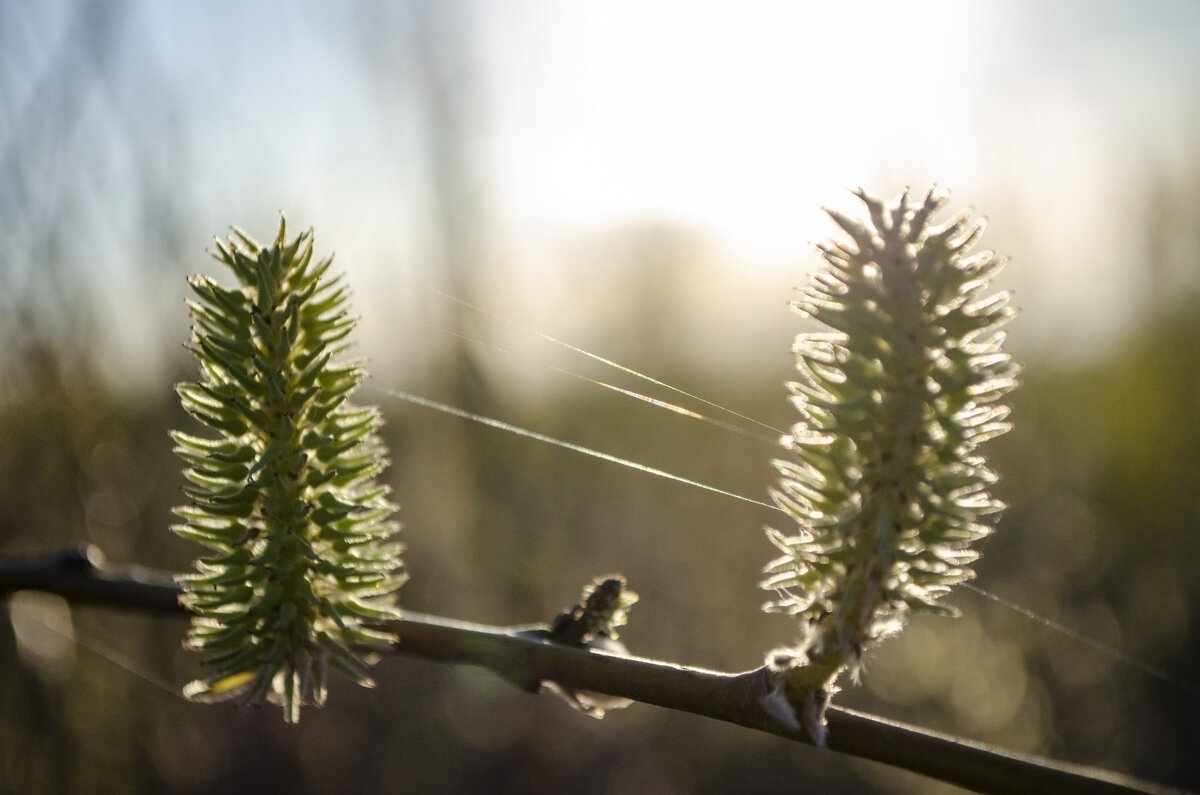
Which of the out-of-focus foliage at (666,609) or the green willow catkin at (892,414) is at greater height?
the green willow catkin at (892,414)

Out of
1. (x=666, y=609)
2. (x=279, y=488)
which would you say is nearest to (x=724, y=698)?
(x=279, y=488)

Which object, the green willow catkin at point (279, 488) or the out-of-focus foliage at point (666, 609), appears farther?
the out-of-focus foliage at point (666, 609)

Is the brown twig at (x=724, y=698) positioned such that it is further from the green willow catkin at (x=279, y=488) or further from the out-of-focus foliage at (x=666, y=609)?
the out-of-focus foliage at (x=666, y=609)

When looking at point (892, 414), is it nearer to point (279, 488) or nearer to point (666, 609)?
point (279, 488)

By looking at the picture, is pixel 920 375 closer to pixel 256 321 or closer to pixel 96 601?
pixel 256 321

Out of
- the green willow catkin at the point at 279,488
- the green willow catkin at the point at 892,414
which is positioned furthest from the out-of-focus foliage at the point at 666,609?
the green willow catkin at the point at 892,414

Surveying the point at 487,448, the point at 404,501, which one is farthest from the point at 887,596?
the point at 404,501
